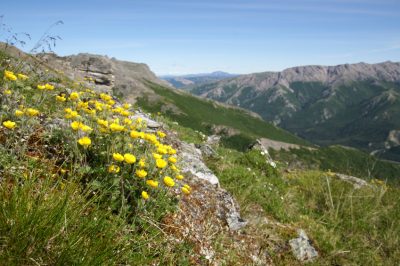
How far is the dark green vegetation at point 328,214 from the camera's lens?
7.16m

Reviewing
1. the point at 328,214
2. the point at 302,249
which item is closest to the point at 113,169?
the point at 302,249

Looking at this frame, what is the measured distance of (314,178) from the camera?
1184 cm

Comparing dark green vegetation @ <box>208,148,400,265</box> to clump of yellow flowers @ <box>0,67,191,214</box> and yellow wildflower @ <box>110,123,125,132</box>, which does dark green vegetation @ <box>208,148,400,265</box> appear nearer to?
clump of yellow flowers @ <box>0,67,191,214</box>

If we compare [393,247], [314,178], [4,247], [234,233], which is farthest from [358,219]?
[4,247]

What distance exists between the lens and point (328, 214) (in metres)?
9.12

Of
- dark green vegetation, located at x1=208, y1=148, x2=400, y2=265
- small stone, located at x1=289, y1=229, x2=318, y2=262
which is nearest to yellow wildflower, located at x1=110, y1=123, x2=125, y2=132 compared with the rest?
dark green vegetation, located at x1=208, y1=148, x2=400, y2=265

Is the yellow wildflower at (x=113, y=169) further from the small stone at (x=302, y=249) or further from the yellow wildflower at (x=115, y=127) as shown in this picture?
the small stone at (x=302, y=249)

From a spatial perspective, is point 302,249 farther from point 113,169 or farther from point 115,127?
point 115,127

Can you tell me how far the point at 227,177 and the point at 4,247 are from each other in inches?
255

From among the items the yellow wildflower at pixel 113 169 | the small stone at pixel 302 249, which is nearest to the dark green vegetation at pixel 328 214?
the small stone at pixel 302 249

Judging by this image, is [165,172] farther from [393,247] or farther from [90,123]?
[393,247]

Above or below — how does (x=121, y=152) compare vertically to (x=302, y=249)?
above

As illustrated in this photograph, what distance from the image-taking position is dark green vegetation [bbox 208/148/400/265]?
716 cm

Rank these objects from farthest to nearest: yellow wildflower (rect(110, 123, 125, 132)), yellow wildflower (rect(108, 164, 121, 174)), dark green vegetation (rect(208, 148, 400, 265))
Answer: dark green vegetation (rect(208, 148, 400, 265)) → yellow wildflower (rect(110, 123, 125, 132)) → yellow wildflower (rect(108, 164, 121, 174))
